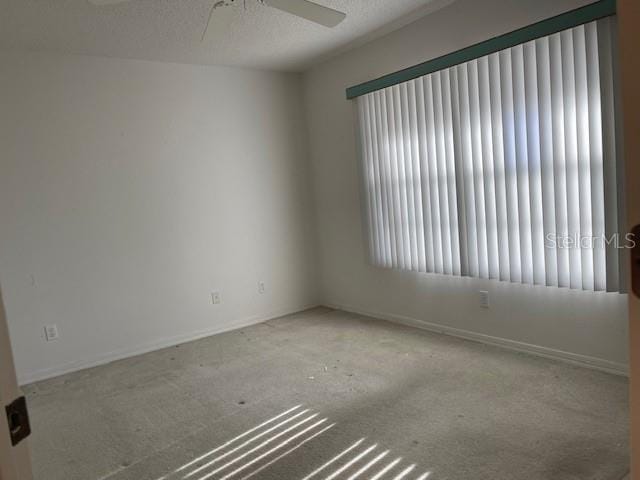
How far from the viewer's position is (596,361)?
2922 mm

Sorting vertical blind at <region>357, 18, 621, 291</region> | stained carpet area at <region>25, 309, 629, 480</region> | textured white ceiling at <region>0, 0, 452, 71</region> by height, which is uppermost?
textured white ceiling at <region>0, 0, 452, 71</region>

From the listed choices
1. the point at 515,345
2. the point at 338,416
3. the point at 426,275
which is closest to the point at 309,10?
the point at 338,416

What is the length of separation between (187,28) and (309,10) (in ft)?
A: 4.06

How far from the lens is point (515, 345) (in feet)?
11.0

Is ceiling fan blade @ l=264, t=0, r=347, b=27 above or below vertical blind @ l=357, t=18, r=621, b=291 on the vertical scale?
above

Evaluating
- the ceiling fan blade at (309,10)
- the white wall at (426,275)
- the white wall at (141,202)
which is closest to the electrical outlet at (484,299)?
the white wall at (426,275)

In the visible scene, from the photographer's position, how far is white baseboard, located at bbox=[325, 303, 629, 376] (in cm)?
287

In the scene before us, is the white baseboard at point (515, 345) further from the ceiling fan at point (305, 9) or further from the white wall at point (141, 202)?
the ceiling fan at point (305, 9)

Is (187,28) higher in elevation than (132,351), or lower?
higher

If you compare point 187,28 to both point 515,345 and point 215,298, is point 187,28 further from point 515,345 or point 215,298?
point 515,345

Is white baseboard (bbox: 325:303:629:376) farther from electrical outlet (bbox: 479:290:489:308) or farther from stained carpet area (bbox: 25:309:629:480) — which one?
electrical outlet (bbox: 479:290:489:308)

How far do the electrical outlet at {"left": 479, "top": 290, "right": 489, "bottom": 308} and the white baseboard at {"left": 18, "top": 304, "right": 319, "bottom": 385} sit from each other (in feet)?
6.70

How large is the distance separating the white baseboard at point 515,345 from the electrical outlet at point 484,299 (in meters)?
0.23

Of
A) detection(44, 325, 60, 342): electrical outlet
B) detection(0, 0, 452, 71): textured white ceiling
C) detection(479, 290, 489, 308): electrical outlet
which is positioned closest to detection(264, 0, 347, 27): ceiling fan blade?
detection(0, 0, 452, 71): textured white ceiling
